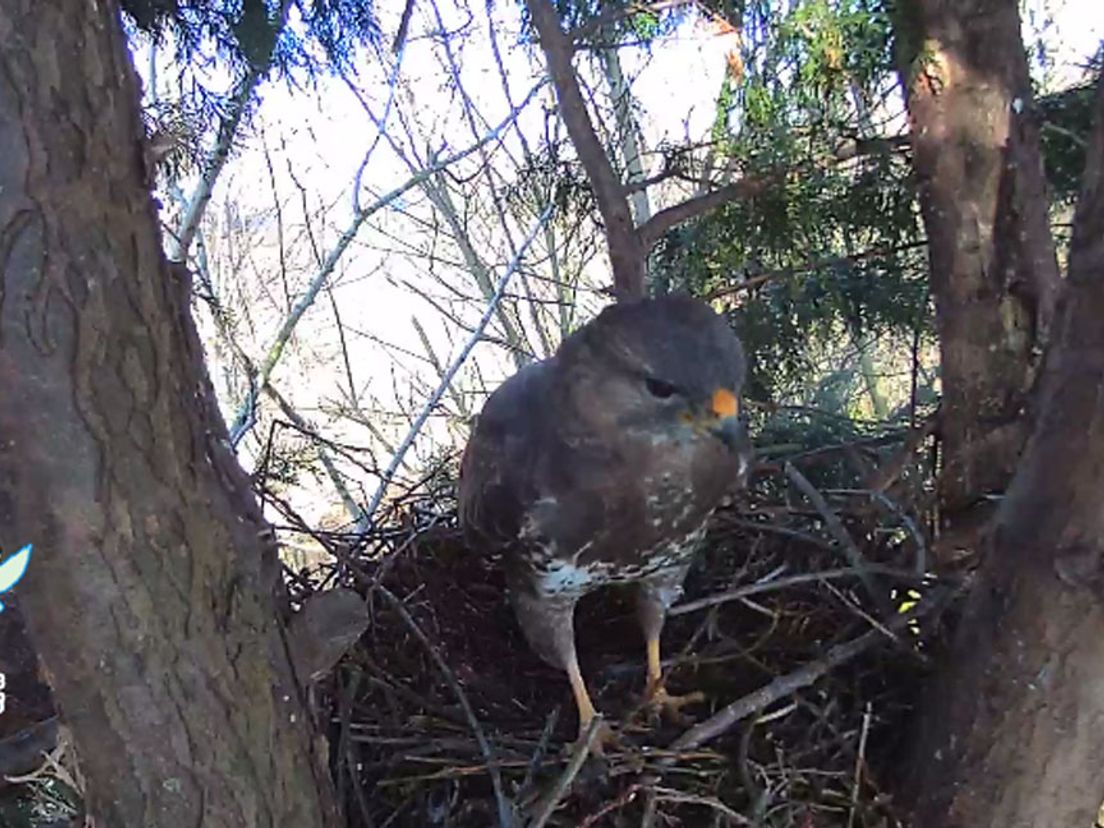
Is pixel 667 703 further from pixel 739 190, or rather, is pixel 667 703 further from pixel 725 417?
pixel 739 190

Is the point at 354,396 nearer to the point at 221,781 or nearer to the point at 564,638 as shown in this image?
the point at 564,638

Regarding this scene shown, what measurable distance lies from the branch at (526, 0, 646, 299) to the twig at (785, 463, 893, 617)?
21.8 inches

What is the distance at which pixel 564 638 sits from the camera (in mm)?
2270

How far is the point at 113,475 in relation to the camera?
1365 mm

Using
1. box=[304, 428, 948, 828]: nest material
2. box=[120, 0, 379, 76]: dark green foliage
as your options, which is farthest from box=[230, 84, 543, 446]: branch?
box=[304, 428, 948, 828]: nest material

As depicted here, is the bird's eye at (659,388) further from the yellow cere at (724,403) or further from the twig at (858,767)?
the twig at (858,767)

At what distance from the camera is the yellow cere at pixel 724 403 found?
1.91 meters

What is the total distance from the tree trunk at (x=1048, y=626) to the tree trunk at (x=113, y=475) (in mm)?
926

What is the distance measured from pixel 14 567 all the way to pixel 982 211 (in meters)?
2.01

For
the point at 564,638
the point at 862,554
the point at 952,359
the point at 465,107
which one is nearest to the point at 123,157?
the point at 564,638

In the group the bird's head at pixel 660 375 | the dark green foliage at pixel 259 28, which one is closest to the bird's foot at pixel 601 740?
the bird's head at pixel 660 375

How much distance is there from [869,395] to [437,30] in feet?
11.1

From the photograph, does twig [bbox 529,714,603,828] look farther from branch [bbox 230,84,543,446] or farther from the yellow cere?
branch [bbox 230,84,543,446]

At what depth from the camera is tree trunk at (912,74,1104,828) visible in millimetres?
1520
